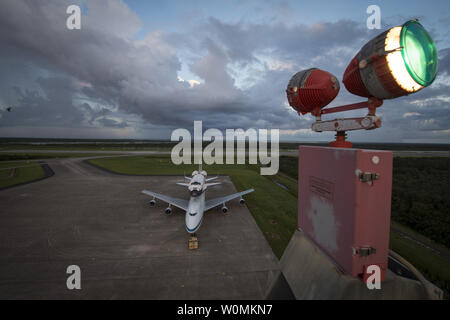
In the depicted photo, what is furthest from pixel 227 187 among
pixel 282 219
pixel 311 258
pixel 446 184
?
pixel 446 184

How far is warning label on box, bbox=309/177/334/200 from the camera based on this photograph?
4.66m

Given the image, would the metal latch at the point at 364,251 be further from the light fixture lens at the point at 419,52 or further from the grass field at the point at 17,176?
the grass field at the point at 17,176

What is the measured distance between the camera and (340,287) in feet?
13.1

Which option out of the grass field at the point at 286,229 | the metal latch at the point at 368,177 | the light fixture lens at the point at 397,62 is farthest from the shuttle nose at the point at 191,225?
the light fixture lens at the point at 397,62

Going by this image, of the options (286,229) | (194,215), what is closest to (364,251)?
(194,215)

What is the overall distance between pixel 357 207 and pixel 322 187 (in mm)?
1025

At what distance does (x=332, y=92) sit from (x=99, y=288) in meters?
17.6

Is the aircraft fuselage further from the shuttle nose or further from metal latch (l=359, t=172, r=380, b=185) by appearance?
metal latch (l=359, t=172, r=380, b=185)

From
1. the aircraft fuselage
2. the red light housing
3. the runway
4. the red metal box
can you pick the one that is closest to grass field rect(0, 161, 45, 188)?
the runway

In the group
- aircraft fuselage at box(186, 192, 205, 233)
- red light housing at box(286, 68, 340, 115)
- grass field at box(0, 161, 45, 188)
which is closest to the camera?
red light housing at box(286, 68, 340, 115)

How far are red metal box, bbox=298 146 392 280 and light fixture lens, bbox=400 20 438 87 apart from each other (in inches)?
64.4

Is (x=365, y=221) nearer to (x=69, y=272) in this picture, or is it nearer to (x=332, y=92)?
(x=332, y=92)

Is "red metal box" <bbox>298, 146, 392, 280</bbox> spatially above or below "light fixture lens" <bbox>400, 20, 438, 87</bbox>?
below

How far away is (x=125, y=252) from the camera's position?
1703 centimetres
